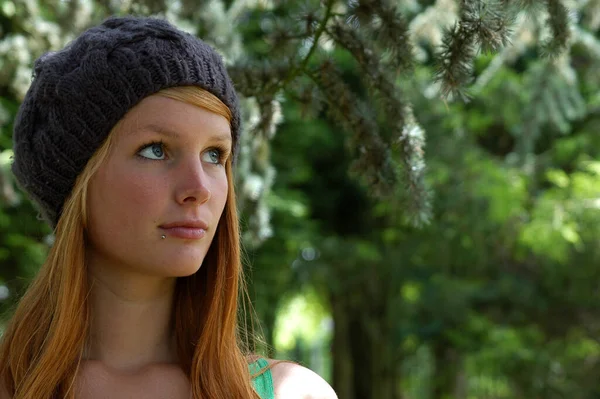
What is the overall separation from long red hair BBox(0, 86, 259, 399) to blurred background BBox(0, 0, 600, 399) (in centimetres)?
37

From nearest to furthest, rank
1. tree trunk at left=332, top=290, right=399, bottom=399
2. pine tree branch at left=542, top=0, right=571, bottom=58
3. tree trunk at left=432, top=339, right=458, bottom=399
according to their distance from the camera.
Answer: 1. pine tree branch at left=542, top=0, right=571, bottom=58
2. tree trunk at left=332, top=290, right=399, bottom=399
3. tree trunk at left=432, top=339, right=458, bottom=399

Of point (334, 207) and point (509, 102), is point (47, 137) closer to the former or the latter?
point (509, 102)

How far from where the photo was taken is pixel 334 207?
9320mm

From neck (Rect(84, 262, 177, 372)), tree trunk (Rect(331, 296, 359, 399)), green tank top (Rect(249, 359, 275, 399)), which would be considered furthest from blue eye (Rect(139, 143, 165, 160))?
tree trunk (Rect(331, 296, 359, 399))

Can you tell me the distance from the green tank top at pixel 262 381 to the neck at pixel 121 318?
0.27 m

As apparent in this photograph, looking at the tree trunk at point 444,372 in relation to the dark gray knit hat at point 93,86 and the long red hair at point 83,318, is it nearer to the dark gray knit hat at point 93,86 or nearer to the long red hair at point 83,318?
the long red hair at point 83,318

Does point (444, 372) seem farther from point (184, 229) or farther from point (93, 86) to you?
Answer: point (93, 86)

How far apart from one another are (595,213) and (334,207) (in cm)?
364

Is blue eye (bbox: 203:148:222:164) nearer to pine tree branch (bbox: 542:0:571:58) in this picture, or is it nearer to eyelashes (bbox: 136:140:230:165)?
eyelashes (bbox: 136:140:230:165)

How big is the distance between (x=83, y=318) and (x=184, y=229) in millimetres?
350

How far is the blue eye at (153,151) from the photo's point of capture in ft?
6.71

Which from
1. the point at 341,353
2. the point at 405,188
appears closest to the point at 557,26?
the point at 405,188

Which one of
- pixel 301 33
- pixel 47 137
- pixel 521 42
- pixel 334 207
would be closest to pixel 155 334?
pixel 47 137

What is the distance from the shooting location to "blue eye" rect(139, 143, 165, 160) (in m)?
2.04
